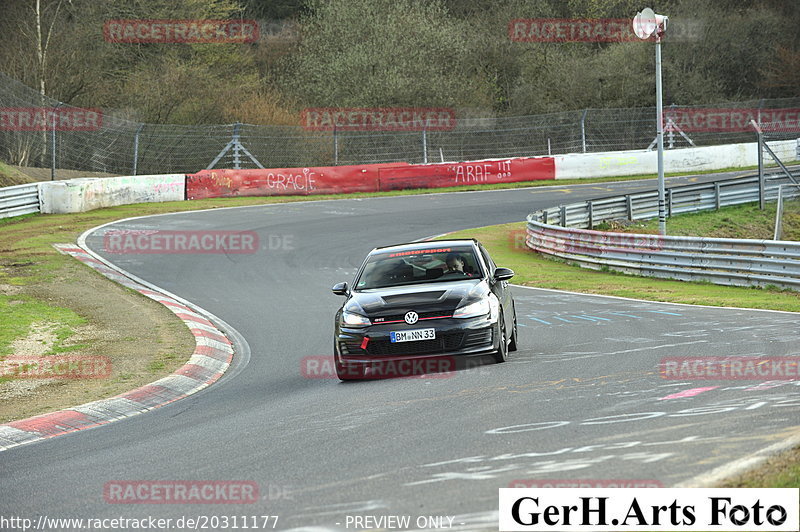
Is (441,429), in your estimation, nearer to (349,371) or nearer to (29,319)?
(349,371)

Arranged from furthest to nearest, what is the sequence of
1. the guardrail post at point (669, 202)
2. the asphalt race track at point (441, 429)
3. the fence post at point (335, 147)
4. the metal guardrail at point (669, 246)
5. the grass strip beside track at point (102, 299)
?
the fence post at point (335, 147) → the guardrail post at point (669, 202) → the metal guardrail at point (669, 246) → the grass strip beside track at point (102, 299) → the asphalt race track at point (441, 429)

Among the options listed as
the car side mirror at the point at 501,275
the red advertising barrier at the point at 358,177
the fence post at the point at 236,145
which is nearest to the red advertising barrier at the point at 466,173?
the red advertising barrier at the point at 358,177

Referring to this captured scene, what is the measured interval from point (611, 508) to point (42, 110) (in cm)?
3324

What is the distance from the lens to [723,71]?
198 feet

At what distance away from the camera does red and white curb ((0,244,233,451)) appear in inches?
371

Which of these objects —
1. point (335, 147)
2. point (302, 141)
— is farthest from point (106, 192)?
point (335, 147)

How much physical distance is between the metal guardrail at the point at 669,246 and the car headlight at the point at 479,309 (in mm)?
10643

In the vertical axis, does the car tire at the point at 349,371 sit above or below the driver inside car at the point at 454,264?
below

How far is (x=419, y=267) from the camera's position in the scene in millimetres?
12656

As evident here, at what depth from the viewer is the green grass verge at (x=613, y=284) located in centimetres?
1844

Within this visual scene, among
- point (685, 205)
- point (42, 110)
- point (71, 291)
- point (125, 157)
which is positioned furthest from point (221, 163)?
point (71, 291)

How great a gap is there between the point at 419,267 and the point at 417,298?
1.20 m

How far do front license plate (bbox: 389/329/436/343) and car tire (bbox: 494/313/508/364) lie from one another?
83 centimetres

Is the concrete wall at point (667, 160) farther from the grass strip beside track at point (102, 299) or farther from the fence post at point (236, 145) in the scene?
the fence post at point (236, 145)
